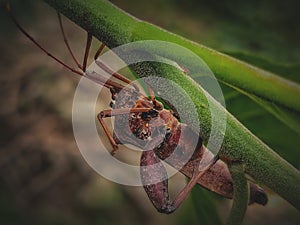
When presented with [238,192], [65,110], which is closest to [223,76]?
[238,192]

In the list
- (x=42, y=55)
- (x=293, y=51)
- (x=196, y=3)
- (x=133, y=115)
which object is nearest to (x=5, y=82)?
(x=42, y=55)

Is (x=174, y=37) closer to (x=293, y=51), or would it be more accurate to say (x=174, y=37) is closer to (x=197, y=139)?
(x=197, y=139)

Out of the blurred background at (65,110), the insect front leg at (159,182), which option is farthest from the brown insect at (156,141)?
the blurred background at (65,110)

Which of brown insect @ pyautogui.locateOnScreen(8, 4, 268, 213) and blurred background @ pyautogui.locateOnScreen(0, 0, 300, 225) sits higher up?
brown insect @ pyautogui.locateOnScreen(8, 4, 268, 213)

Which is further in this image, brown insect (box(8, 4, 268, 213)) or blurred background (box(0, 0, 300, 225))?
blurred background (box(0, 0, 300, 225))

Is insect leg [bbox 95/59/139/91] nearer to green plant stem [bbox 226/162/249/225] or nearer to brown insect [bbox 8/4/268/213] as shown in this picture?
brown insect [bbox 8/4/268/213]

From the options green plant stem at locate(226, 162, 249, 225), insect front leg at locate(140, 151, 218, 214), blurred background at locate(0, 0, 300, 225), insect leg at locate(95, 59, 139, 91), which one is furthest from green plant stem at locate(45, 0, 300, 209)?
blurred background at locate(0, 0, 300, 225)
